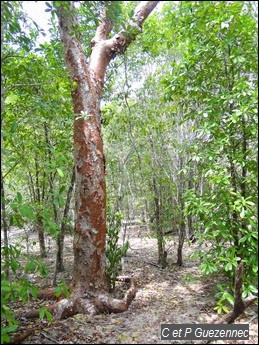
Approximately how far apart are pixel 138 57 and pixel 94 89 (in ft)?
8.96

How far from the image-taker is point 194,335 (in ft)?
8.22

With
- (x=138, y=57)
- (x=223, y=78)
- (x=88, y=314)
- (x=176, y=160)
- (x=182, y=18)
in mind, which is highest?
(x=138, y=57)

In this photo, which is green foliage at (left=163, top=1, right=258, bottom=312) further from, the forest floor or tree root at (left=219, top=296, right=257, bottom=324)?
the forest floor

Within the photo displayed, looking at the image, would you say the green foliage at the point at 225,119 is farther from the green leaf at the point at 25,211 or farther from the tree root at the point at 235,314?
the green leaf at the point at 25,211

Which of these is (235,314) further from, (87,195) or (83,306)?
(87,195)

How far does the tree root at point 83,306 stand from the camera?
3.13 meters

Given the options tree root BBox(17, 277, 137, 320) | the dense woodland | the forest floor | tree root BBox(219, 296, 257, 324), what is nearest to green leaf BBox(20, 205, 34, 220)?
the dense woodland

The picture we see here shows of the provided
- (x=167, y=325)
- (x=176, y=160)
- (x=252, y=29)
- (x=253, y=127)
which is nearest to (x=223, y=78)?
(x=252, y=29)

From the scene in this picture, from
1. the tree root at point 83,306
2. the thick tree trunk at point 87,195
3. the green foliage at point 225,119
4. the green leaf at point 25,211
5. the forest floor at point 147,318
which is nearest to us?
the green leaf at point 25,211

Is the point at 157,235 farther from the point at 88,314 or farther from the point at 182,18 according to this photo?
the point at 182,18

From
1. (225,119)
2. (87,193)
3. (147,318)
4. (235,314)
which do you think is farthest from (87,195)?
(235,314)

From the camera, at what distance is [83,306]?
3.24 m

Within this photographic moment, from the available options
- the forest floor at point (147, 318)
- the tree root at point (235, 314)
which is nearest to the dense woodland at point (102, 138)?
the tree root at point (235, 314)

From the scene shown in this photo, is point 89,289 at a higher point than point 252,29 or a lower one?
lower
